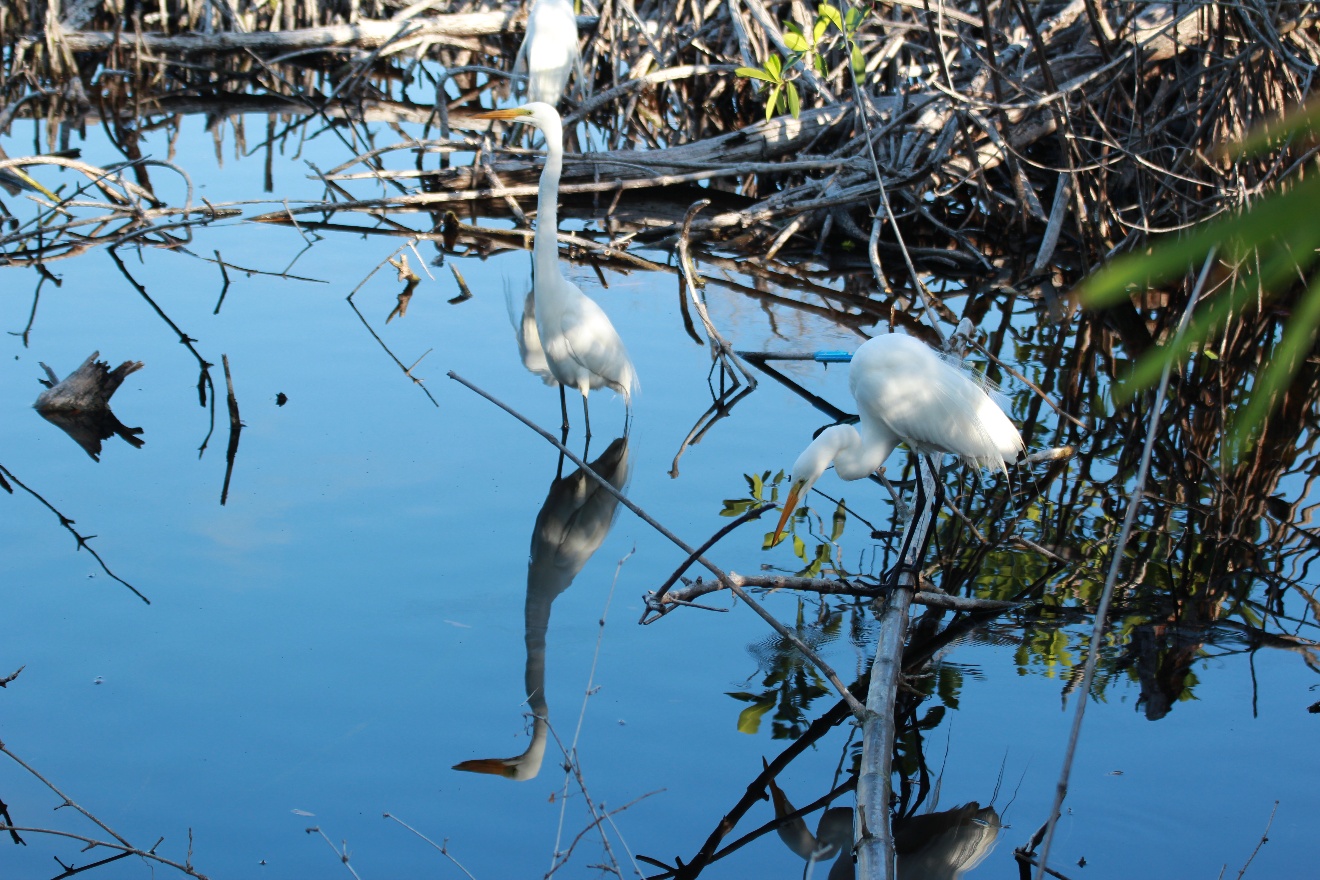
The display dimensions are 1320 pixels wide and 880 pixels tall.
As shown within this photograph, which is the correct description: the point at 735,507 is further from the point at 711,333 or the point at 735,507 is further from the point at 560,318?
the point at 560,318

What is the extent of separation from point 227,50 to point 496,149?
14.2 feet

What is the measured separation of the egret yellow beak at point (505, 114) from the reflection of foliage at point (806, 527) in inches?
65.1

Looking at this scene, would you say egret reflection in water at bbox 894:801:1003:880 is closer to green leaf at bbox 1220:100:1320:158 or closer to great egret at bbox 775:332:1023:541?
great egret at bbox 775:332:1023:541

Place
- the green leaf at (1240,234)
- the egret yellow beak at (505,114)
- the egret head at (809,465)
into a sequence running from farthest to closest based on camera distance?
the egret yellow beak at (505,114)
the egret head at (809,465)
the green leaf at (1240,234)

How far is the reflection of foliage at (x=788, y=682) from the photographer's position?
9.72 ft

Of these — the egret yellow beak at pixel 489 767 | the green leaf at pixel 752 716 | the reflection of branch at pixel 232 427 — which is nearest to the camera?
the egret yellow beak at pixel 489 767

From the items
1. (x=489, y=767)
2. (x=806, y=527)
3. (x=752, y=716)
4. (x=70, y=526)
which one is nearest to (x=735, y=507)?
(x=806, y=527)

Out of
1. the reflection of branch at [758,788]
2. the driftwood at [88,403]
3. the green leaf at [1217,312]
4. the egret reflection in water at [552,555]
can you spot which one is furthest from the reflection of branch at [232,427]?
the green leaf at [1217,312]

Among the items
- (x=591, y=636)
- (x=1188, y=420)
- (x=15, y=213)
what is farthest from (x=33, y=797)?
(x=15, y=213)

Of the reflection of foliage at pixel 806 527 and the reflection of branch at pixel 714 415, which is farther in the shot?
the reflection of branch at pixel 714 415

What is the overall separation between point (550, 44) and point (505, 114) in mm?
888

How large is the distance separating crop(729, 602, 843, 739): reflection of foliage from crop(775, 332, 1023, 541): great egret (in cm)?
33

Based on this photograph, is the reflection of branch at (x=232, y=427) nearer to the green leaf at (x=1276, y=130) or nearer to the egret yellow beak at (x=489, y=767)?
the egret yellow beak at (x=489, y=767)

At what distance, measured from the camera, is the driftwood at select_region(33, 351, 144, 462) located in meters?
4.45
